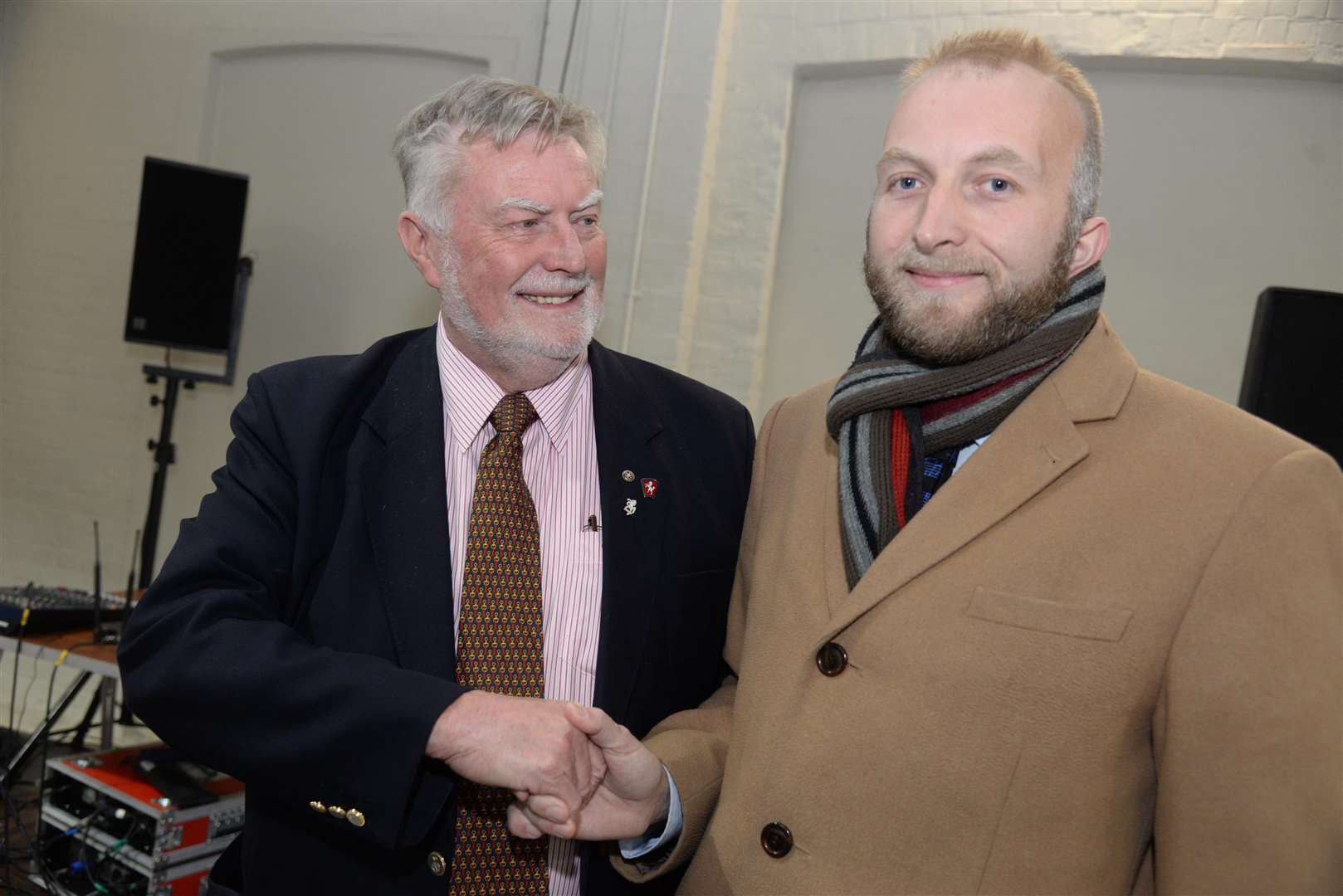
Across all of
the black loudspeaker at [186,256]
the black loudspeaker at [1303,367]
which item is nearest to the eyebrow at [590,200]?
the black loudspeaker at [1303,367]

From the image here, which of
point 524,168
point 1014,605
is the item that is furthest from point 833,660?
point 524,168

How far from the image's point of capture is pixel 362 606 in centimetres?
174

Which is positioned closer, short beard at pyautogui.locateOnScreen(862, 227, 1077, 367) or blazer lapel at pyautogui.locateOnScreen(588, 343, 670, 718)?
short beard at pyautogui.locateOnScreen(862, 227, 1077, 367)

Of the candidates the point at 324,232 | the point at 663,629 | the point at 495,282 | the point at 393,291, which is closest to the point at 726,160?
the point at 393,291

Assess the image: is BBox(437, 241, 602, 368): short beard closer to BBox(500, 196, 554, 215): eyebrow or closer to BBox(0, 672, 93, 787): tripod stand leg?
BBox(500, 196, 554, 215): eyebrow

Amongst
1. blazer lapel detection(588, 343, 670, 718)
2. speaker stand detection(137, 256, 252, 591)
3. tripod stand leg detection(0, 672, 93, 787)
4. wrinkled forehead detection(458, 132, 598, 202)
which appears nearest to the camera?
blazer lapel detection(588, 343, 670, 718)

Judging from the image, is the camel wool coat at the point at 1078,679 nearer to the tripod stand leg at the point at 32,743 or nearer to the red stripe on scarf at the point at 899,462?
the red stripe on scarf at the point at 899,462

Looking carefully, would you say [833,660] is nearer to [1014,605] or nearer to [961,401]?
[1014,605]

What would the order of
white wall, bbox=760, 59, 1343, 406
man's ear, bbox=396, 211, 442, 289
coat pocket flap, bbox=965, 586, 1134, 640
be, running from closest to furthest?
coat pocket flap, bbox=965, 586, 1134, 640 → man's ear, bbox=396, 211, 442, 289 → white wall, bbox=760, 59, 1343, 406

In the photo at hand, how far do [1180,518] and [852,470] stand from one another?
0.43 m

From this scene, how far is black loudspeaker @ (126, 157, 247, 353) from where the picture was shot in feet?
16.5

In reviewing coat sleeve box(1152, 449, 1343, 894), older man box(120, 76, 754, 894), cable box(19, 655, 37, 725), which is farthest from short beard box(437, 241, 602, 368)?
cable box(19, 655, 37, 725)

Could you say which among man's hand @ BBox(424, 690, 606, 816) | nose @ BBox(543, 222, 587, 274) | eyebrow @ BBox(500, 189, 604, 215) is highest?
eyebrow @ BBox(500, 189, 604, 215)

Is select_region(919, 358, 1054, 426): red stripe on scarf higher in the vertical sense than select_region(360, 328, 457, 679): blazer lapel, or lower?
higher
